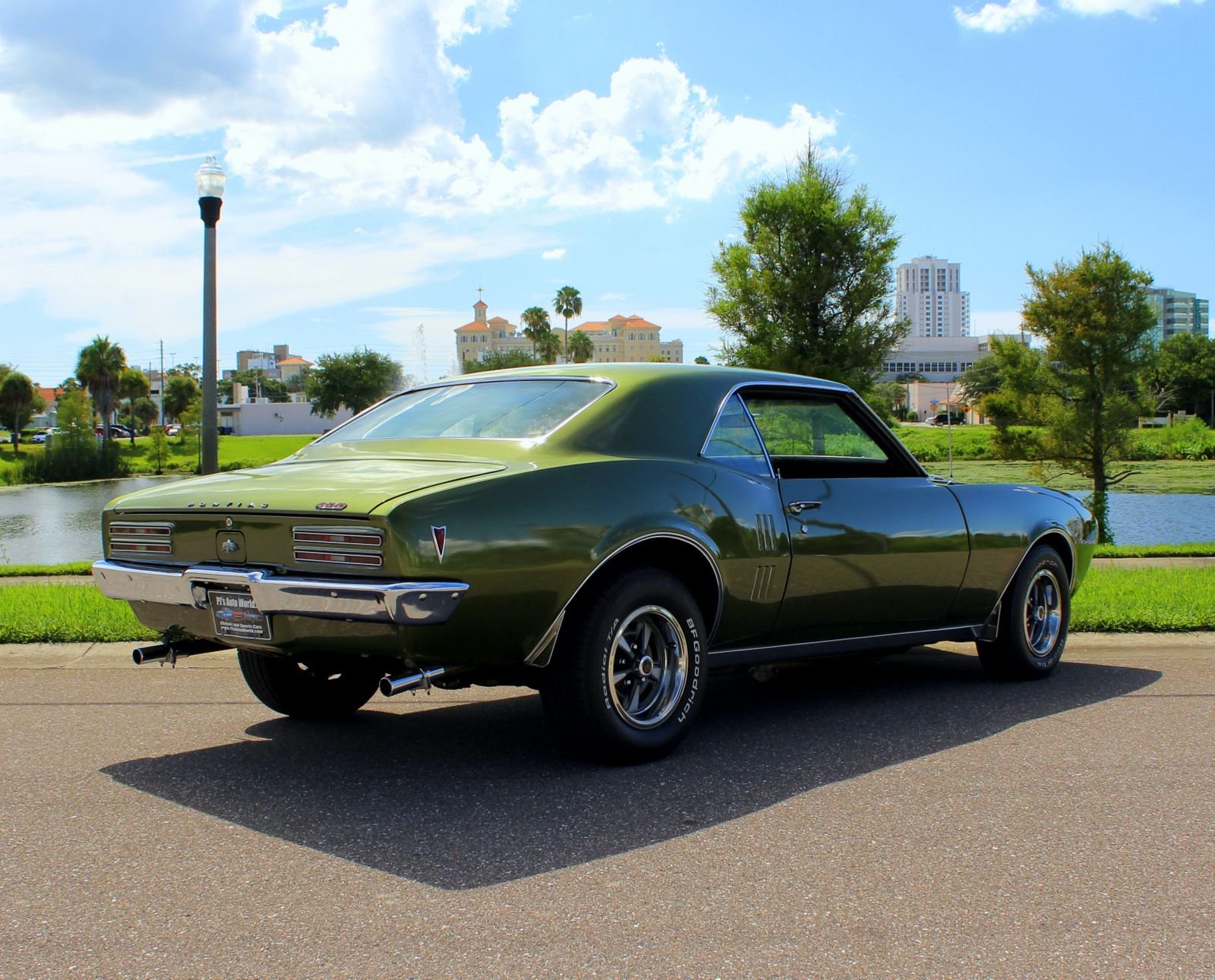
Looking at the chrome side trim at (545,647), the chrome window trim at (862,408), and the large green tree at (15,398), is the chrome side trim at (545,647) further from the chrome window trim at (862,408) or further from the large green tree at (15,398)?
the large green tree at (15,398)

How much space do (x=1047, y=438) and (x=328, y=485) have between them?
2343cm

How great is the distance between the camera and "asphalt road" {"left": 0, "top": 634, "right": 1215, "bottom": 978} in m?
2.94

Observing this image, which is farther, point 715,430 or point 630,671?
point 715,430

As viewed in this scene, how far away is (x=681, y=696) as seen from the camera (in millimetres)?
4695

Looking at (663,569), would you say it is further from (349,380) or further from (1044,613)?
(349,380)

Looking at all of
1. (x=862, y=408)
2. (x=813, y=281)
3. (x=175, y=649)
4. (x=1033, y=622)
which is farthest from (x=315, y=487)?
(x=813, y=281)

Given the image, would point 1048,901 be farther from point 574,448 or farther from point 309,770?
point 309,770

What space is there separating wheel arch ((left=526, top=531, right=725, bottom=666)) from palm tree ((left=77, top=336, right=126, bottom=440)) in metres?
86.3

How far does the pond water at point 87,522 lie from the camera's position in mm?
21703

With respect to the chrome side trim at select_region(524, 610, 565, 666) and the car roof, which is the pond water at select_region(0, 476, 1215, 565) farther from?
the chrome side trim at select_region(524, 610, 565, 666)

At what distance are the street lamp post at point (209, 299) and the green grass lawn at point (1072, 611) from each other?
5.11ft

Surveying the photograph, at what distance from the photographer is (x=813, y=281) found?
21828 mm

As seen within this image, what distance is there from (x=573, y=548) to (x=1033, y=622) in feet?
11.1

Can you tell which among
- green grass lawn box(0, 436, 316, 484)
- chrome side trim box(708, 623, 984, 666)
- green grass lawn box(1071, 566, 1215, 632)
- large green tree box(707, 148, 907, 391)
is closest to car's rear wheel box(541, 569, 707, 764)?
chrome side trim box(708, 623, 984, 666)
